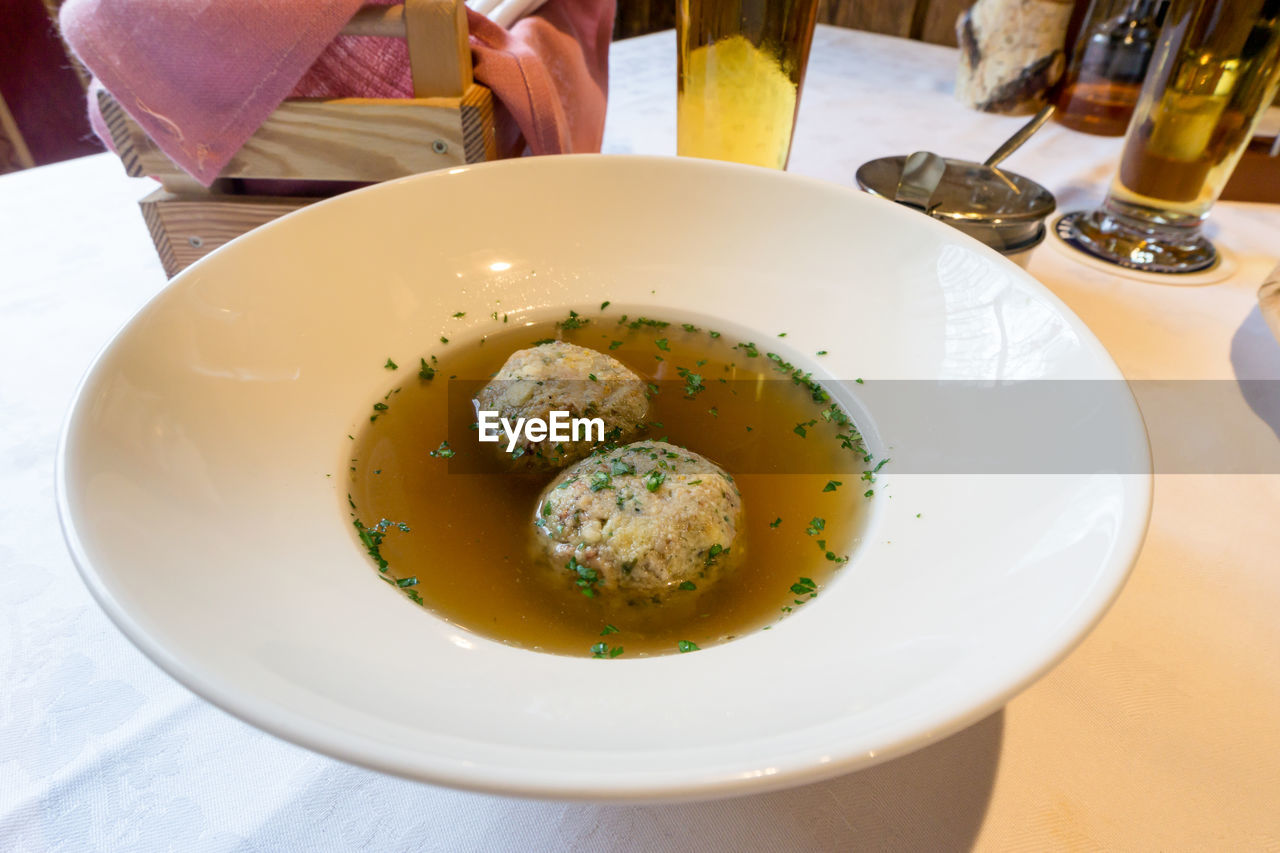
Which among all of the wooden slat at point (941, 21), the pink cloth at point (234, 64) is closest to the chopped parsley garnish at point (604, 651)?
the pink cloth at point (234, 64)

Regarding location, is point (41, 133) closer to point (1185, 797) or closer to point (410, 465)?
point (410, 465)

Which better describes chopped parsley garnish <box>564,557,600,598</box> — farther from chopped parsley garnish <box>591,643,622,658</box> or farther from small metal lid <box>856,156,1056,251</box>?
small metal lid <box>856,156,1056,251</box>

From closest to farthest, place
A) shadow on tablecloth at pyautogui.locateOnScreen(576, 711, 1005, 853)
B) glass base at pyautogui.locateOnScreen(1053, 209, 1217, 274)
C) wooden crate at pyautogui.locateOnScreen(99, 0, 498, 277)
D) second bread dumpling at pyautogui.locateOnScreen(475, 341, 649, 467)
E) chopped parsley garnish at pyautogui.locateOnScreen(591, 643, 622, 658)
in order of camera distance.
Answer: shadow on tablecloth at pyautogui.locateOnScreen(576, 711, 1005, 853), chopped parsley garnish at pyautogui.locateOnScreen(591, 643, 622, 658), second bread dumpling at pyautogui.locateOnScreen(475, 341, 649, 467), wooden crate at pyautogui.locateOnScreen(99, 0, 498, 277), glass base at pyautogui.locateOnScreen(1053, 209, 1217, 274)

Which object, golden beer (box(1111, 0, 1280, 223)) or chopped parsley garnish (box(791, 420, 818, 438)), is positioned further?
golden beer (box(1111, 0, 1280, 223))

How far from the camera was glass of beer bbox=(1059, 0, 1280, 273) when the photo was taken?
1.34m

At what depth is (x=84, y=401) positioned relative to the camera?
718mm

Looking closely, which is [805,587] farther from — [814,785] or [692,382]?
[692,382]

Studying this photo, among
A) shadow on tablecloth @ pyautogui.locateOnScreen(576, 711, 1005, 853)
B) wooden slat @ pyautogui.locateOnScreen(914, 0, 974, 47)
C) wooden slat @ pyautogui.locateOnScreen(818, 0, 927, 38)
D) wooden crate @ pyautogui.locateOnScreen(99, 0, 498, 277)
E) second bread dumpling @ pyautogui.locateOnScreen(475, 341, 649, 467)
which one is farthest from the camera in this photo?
wooden slat @ pyautogui.locateOnScreen(818, 0, 927, 38)

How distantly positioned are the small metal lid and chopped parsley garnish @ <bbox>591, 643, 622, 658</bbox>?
97 centimetres

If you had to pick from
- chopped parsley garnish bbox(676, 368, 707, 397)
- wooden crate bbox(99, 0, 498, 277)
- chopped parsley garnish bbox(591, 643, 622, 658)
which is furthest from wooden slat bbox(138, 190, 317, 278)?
chopped parsley garnish bbox(591, 643, 622, 658)

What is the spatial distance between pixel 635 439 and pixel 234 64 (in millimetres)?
887

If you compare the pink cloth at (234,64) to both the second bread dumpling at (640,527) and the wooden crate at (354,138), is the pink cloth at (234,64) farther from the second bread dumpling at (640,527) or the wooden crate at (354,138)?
the second bread dumpling at (640,527)

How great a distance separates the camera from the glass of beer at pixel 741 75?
56.1 inches

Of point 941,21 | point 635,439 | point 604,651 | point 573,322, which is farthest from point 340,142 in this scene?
point 941,21
